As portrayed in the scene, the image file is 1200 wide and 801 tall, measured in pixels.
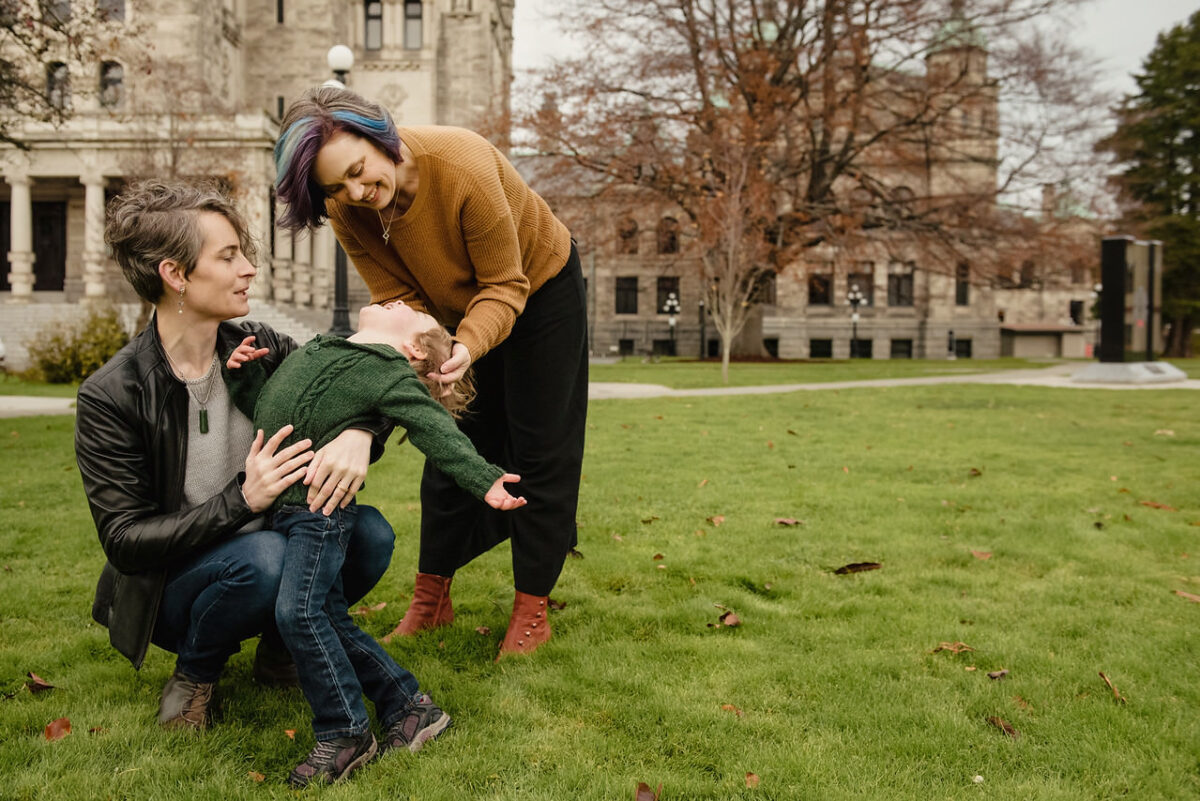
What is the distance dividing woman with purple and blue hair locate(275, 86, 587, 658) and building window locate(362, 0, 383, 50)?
47291 millimetres

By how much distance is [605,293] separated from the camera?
50.5m

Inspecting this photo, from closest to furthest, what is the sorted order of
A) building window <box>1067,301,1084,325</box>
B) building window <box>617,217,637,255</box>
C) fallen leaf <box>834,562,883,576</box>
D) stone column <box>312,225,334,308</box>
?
fallen leaf <box>834,562,883,576</box>, building window <box>617,217,637,255</box>, stone column <box>312,225,334,308</box>, building window <box>1067,301,1084,325</box>

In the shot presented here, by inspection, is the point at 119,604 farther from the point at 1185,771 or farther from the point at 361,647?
the point at 1185,771

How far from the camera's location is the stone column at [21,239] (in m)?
34.2

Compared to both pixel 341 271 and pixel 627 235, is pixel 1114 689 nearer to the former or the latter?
pixel 341 271

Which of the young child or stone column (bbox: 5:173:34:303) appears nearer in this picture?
the young child

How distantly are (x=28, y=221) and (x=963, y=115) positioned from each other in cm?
3437

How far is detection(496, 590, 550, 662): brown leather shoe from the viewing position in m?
3.58

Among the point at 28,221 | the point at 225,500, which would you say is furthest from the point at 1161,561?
the point at 28,221

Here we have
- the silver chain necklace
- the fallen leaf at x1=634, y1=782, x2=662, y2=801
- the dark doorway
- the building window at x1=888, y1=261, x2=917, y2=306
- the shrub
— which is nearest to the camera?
the fallen leaf at x1=634, y1=782, x2=662, y2=801

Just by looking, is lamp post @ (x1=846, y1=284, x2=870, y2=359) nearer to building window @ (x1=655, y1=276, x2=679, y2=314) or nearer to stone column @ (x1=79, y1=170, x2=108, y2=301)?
building window @ (x1=655, y1=276, x2=679, y2=314)

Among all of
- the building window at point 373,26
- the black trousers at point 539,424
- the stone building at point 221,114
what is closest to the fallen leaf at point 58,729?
the black trousers at point 539,424

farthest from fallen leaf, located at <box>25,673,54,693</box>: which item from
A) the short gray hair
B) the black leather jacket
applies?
the short gray hair

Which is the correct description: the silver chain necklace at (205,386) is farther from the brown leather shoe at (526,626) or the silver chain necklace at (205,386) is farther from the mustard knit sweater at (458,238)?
the brown leather shoe at (526,626)
